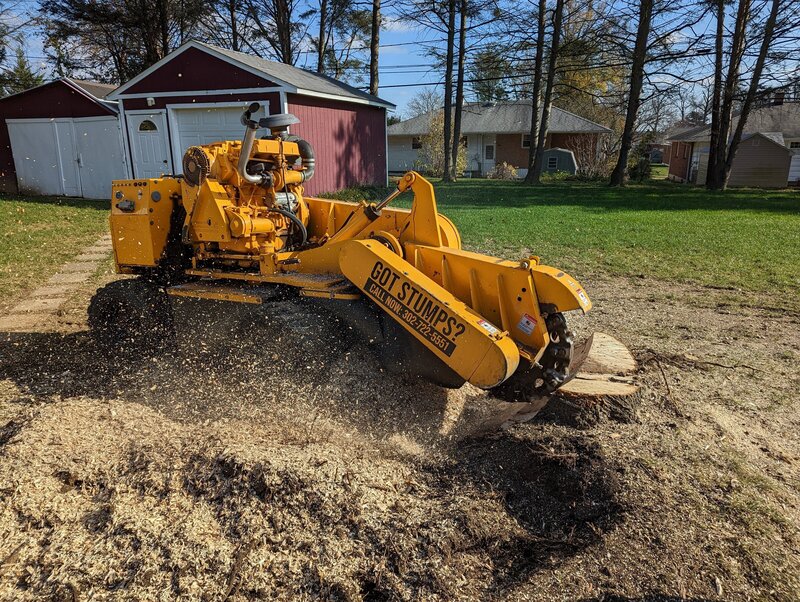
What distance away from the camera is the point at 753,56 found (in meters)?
23.4

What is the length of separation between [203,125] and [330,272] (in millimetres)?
12418

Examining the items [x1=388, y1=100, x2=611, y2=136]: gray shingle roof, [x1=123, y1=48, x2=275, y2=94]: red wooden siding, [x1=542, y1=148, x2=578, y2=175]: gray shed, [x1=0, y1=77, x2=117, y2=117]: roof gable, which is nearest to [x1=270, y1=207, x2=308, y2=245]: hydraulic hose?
[x1=123, y1=48, x2=275, y2=94]: red wooden siding

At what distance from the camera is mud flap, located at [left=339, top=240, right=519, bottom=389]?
3734 mm

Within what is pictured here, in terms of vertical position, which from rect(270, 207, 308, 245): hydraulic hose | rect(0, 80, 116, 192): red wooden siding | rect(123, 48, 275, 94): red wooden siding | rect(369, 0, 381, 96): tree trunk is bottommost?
rect(270, 207, 308, 245): hydraulic hose

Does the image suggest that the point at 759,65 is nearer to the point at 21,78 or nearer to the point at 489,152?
the point at 489,152

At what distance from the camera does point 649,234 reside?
12523 millimetres

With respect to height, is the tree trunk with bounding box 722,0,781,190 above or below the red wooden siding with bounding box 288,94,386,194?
above

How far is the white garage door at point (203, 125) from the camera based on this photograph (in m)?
15.5

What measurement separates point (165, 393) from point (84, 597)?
224cm

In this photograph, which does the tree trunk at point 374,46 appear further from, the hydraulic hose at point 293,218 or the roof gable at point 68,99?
the hydraulic hose at point 293,218

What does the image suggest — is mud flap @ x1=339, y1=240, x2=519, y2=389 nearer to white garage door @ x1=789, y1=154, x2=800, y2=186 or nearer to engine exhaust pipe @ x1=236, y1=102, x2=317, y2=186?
engine exhaust pipe @ x1=236, y1=102, x2=317, y2=186

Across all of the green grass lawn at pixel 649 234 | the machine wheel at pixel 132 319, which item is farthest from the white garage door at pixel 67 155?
the machine wheel at pixel 132 319

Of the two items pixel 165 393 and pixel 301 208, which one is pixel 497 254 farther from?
pixel 165 393

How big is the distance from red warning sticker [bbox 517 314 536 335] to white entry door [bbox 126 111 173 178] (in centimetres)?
1400
